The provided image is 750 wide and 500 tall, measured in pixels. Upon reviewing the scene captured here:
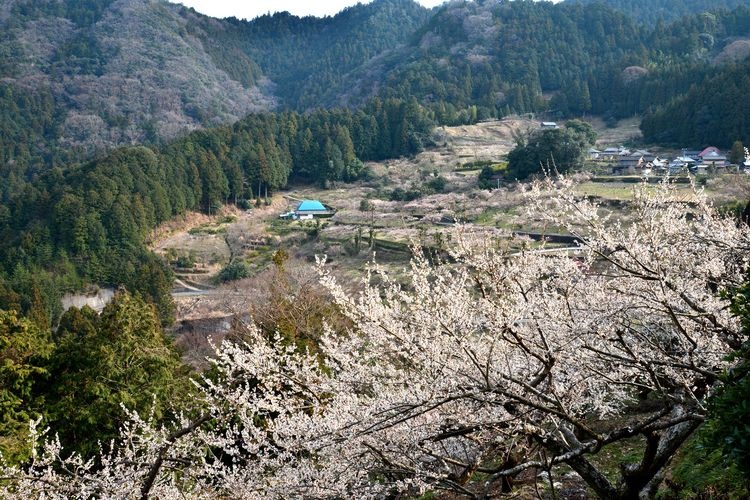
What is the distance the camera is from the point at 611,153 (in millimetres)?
37281

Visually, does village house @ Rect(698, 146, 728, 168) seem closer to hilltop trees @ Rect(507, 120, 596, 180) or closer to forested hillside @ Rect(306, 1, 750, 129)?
hilltop trees @ Rect(507, 120, 596, 180)

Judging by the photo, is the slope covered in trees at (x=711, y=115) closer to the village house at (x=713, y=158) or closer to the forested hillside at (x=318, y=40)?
the village house at (x=713, y=158)

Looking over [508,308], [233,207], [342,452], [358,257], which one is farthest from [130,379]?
[233,207]

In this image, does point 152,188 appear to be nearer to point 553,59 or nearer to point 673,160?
point 673,160

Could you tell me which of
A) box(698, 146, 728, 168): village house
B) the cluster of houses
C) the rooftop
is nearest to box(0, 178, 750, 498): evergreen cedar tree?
the cluster of houses

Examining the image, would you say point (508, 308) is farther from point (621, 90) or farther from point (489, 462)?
point (621, 90)

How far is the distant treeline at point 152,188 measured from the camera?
2786 centimetres

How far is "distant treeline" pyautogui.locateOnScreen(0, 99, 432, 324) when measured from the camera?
91.4 ft

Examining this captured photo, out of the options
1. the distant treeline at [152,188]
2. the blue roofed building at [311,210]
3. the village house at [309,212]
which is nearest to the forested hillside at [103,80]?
the distant treeline at [152,188]

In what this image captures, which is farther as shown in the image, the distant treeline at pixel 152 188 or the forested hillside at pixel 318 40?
the forested hillside at pixel 318 40

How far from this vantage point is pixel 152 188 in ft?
119

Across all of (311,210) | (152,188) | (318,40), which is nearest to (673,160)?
(311,210)

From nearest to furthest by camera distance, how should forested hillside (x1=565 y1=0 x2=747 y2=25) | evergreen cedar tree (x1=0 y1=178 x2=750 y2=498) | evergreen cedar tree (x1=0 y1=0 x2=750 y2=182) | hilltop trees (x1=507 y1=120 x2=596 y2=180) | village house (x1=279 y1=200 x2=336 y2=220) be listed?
evergreen cedar tree (x1=0 y1=178 x2=750 y2=498), hilltop trees (x1=507 y1=120 x2=596 y2=180), village house (x1=279 y1=200 x2=336 y2=220), evergreen cedar tree (x1=0 y1=0 x2=750 y2=182), forested hillside (x1=565 y1=0 x2=747 y2=25)

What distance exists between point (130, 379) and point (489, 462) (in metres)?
6.18
